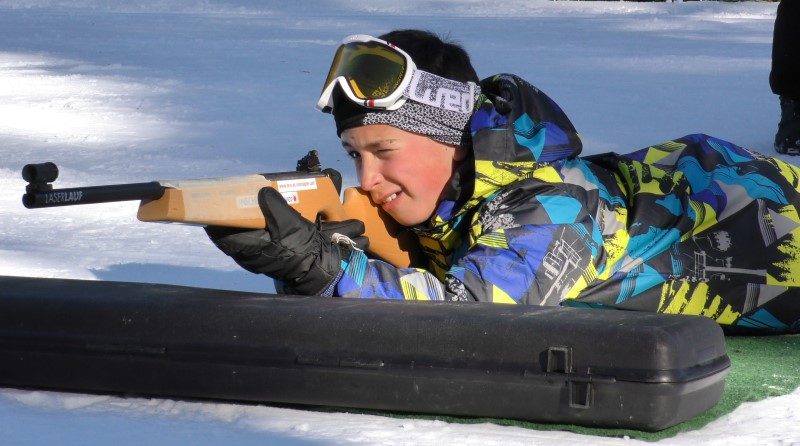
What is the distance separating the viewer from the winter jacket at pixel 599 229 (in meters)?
2.60

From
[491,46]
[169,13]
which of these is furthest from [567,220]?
[169,13]

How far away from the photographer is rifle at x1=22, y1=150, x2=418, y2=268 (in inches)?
83.4

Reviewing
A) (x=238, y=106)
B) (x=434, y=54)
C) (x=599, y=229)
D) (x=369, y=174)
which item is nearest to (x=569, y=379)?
(x=599, y=229)

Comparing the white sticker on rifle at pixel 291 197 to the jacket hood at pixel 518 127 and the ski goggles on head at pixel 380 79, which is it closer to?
the ski goggles on head at pixel 380 79

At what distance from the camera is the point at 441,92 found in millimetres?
2842

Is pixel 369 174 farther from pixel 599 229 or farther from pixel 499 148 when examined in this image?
Result: pixel 599 229

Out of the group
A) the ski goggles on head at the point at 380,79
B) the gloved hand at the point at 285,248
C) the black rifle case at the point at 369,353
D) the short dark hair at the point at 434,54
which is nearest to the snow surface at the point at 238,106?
the black rifle case at the point at 369,353

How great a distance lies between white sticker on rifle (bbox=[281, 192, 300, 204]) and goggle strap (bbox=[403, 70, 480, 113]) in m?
0.38

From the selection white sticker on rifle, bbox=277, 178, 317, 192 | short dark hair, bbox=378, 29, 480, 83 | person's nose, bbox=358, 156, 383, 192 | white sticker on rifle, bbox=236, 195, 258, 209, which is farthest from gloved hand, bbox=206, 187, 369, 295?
short dark hair, bbox=378, 29, 480, 83

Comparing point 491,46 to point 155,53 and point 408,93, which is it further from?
point 408,93

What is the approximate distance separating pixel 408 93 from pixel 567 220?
1.60 feet

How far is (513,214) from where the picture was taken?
2.64m

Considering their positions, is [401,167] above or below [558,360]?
above

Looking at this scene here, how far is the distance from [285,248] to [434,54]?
2.58 feet
